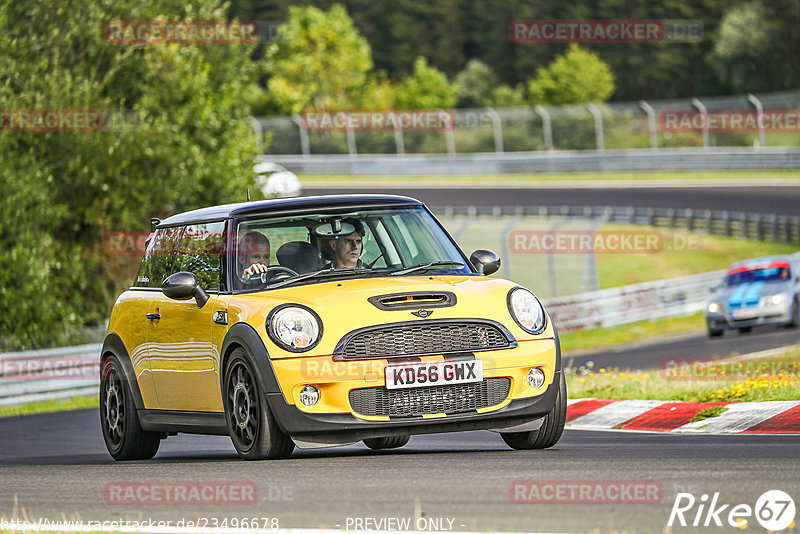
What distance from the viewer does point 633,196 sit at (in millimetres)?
45719

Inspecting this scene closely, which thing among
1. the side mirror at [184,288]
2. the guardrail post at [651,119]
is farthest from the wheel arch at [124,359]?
the guardrail post at [651,119]

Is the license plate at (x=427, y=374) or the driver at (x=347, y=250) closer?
the license plate at (x=427, y=374)

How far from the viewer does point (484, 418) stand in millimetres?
7992

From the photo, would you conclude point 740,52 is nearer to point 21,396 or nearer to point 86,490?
point 21,396

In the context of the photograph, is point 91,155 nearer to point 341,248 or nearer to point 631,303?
point 631,303

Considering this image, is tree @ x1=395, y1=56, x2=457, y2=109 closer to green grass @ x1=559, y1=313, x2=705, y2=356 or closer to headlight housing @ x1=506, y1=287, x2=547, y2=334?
green grass @ x1=559, y1=313, x2=705, y2=356

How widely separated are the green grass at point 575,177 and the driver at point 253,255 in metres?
41.1

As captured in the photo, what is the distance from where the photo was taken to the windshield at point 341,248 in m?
8.70

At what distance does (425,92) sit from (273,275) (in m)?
74.5

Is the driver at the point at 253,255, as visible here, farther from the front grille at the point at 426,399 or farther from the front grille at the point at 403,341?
the front grille at the point at 426,399

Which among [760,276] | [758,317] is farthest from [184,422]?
[760,276]

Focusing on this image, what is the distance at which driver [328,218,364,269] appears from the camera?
8.94 metres

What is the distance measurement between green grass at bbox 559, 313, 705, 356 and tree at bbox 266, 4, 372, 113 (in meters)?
47.0

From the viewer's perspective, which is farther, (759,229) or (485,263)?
(759,229)
